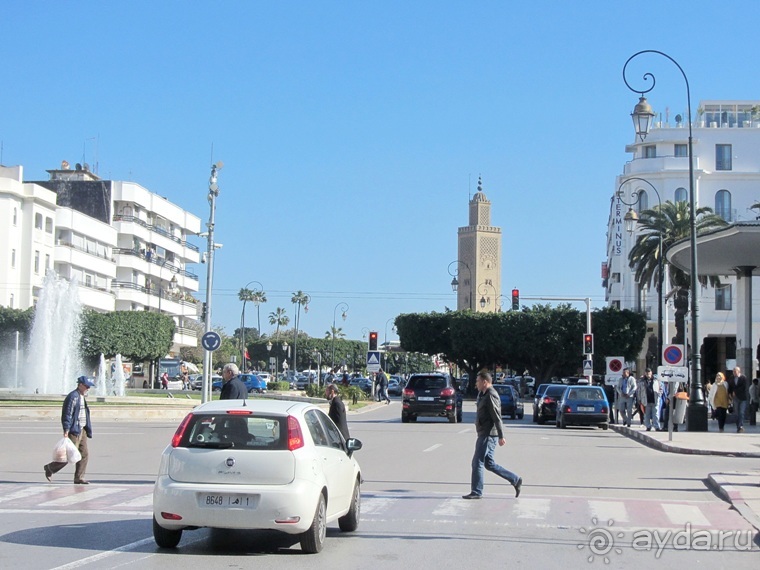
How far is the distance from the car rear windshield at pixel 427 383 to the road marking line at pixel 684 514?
23.0 m

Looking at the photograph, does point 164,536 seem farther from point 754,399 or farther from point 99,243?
point 99,243

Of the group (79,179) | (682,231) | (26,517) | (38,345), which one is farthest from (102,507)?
(79,179)

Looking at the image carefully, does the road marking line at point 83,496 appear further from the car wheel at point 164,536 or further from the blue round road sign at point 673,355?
the blue round road sign at point 673,355

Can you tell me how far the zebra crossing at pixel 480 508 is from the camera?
1192cm

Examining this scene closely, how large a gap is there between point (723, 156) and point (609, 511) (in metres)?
76.7

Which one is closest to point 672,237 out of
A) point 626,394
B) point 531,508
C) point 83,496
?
point 626,394

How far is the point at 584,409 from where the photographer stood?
112 feet

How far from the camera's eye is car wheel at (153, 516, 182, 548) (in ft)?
31.6

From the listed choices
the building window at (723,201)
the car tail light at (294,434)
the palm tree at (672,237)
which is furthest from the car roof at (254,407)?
the building window at (723,201)

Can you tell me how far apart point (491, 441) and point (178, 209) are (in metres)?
98.4

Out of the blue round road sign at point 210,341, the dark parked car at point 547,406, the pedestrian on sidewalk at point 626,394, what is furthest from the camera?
the dark parked car at point 547,406

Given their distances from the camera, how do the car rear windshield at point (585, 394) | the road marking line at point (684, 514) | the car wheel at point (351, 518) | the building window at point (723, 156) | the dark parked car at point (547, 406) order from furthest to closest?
the building window at point (723, 156) → the dark parked car at point (547, 406) → the car rear windshield at point (585, 394) → the road marking line at point (684, 514) → the car wheel at point (351, 518)

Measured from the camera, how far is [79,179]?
96938mm

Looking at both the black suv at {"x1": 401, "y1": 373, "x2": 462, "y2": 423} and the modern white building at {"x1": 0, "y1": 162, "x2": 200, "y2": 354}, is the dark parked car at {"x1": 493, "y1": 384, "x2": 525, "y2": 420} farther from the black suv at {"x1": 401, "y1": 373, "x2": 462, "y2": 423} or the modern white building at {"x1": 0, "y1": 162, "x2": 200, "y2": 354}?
the modern white building at {"x1": 0, "y1": 162, "x2": 200, "y2": 354}
